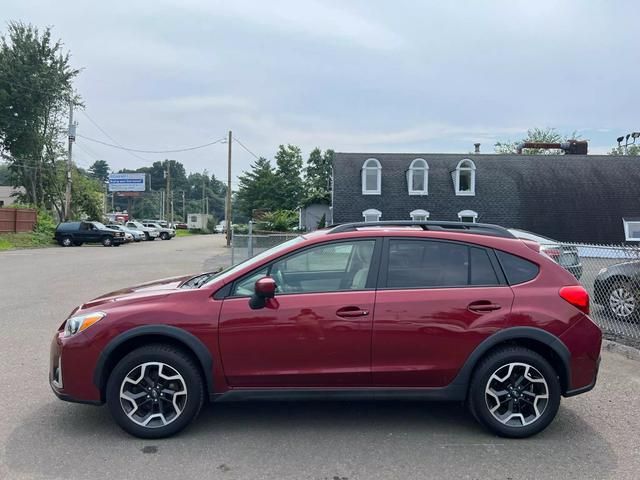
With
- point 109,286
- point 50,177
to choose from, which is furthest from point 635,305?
point 50,177

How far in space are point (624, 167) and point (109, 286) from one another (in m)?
30.4

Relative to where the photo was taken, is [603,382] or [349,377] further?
[603,382]

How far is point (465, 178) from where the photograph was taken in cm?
3059

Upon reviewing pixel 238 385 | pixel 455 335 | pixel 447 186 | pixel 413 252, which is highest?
pixel 447 186

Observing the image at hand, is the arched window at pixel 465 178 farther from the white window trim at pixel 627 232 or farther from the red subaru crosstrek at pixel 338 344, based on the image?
the red subaru crosstrek at pixel 338 344

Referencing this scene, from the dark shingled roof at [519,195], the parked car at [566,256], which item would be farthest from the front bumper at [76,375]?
the dark shingled roof at [519,195]

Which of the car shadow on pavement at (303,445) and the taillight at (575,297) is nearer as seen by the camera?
the car shadow on pavement at (303,445)

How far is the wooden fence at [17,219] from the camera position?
105 feet

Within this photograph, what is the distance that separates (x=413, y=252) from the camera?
427 centimetres

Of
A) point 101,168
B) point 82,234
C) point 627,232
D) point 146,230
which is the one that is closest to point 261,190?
point 146,230

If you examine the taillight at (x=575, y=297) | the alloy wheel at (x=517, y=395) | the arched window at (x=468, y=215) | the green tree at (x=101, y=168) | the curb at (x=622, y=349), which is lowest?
the curb at (x=622, y=349)

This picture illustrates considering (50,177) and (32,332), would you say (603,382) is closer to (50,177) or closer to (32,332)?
(32,332)

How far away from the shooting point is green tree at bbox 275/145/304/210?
60569 millimetres

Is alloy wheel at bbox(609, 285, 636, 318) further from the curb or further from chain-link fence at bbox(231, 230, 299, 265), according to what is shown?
chain-link fence at bbox(231, 230, 299, 265)
